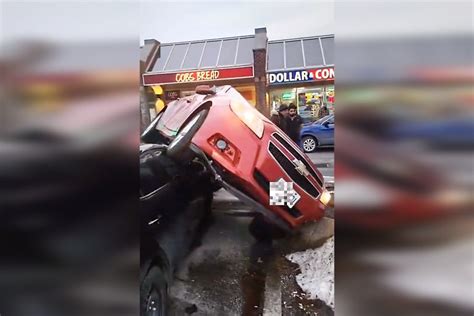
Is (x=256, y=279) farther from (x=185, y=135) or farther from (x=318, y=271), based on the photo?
(x=185, y=135)

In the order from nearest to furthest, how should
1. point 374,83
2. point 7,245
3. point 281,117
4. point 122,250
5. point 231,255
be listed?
1. point 374,83
2. point 281,117
3. point 231,255
4. point 122,250
5. point 7,245

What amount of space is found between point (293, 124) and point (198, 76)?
24.7 inches

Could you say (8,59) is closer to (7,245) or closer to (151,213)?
(7,245)

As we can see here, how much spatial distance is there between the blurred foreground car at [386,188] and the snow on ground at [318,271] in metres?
0.23

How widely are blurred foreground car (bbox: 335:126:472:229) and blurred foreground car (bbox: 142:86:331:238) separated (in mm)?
153

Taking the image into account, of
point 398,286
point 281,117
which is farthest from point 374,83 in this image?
point 398,286

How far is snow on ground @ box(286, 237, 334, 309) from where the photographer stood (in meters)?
1.77

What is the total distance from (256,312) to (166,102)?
4.49 ft

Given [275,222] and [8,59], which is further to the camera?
[8,59]

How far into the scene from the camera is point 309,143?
1.77 m

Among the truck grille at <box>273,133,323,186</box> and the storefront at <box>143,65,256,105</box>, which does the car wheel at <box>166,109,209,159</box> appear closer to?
the storefront at <box>143,65,256,105</box>

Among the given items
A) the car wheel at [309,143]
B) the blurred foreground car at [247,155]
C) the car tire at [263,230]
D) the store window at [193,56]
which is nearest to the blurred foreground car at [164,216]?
the blurred foreground car at [247,155]

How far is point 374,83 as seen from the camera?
1.62 m

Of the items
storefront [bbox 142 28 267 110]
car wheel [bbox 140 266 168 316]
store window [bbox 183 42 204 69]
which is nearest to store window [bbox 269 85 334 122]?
storefront [bbox 142 28 267 110]
